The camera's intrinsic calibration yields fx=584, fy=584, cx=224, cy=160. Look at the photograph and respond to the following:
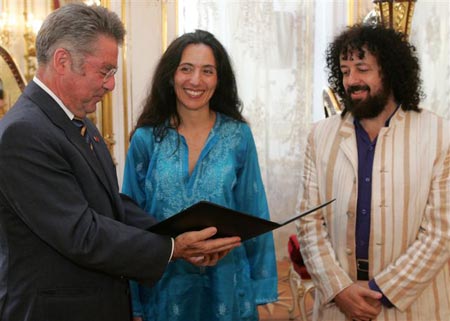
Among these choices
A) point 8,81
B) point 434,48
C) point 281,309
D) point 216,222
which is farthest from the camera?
point 434,48

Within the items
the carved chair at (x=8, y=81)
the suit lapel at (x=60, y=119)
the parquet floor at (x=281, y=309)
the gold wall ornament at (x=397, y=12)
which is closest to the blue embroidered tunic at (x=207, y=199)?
the suit lapel at (x=60, y=119)

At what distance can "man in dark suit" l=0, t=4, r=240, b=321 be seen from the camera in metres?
1.52

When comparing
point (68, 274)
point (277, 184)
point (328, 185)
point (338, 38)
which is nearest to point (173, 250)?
point (68, 274)

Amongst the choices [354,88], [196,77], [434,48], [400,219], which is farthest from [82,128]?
[434,48]

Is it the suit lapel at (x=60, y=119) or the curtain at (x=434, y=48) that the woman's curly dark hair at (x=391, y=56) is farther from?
the curtain at (x=434, y=48)

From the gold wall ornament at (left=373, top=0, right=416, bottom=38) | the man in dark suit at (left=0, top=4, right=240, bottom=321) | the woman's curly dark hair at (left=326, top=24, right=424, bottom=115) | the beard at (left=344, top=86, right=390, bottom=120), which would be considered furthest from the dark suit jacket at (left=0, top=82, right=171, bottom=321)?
the gold wall ornament at (left=373, top=0, right=416, bottom=38)

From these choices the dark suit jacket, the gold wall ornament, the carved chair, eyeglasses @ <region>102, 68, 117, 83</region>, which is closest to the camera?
the dark suit jacket

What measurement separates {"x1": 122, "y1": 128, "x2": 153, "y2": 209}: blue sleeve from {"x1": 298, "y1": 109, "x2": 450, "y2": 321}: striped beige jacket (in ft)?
2.23

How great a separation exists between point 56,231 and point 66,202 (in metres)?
0.08

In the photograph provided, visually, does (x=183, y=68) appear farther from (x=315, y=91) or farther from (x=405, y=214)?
(x=315, y=91)

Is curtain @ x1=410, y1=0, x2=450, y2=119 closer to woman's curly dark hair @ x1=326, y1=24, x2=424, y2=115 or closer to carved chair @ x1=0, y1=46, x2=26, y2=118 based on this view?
woman's curly dark hair @ x1=326, y1=24, x2=424, y2=115

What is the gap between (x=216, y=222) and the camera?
1741mm

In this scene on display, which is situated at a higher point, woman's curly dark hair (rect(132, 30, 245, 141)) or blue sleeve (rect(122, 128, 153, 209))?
woman's curly dark hair (rect(132, 30, 245, 141))

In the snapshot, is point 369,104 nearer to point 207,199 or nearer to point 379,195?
point 379,195
